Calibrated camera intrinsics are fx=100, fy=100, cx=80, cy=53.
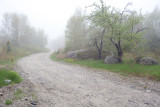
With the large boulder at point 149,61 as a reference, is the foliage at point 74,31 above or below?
above

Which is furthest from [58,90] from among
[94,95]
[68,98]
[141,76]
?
[141,76]

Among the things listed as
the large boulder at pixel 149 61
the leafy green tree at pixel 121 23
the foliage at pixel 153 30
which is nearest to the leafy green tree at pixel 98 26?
the leafy green tree at pixel 121 23

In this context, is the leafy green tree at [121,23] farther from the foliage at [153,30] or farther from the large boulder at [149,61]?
the foliage at [153,30]

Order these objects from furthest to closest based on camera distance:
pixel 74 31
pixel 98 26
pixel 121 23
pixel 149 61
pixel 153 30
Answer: pixel 74 31, pixel 153 30, pixel 98 26, pixel 121 23, pixel 149 61

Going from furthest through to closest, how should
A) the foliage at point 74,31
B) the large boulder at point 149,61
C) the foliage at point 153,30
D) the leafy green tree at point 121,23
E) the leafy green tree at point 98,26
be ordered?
the foliage at point 74,31, the foliage at point 153,30, the leafy green tree at point 98,26, the leafy green tree at point 121,23, the large boulder at point 149,61

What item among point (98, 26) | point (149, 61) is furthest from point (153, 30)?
point (149, 61)

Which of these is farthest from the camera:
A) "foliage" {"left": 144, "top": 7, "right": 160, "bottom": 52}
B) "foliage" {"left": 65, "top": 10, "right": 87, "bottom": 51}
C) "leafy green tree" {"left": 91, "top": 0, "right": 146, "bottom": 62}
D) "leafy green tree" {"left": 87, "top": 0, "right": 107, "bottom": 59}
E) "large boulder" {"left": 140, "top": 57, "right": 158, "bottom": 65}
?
"foliage" {"left": 65, "top": 10, "right": 87, "bottom": 51}

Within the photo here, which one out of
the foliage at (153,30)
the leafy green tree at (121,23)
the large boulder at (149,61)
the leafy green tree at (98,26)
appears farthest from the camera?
the foliage at (153,30)

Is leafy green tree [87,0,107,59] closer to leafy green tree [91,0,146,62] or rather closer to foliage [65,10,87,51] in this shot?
leafy green tree [91,0,146,62]

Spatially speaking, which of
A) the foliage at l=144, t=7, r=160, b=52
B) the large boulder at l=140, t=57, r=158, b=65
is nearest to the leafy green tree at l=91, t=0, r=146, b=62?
the large boulder at l=140, t=57, r=158, b=65

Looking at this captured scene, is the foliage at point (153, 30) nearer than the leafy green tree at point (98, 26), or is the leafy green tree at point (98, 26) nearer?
the leafy green tree at point (98, 26)

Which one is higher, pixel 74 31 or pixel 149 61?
pixel 74 31

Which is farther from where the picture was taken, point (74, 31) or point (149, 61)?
point (74, 31)

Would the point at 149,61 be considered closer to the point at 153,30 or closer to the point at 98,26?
the point at 98,26
